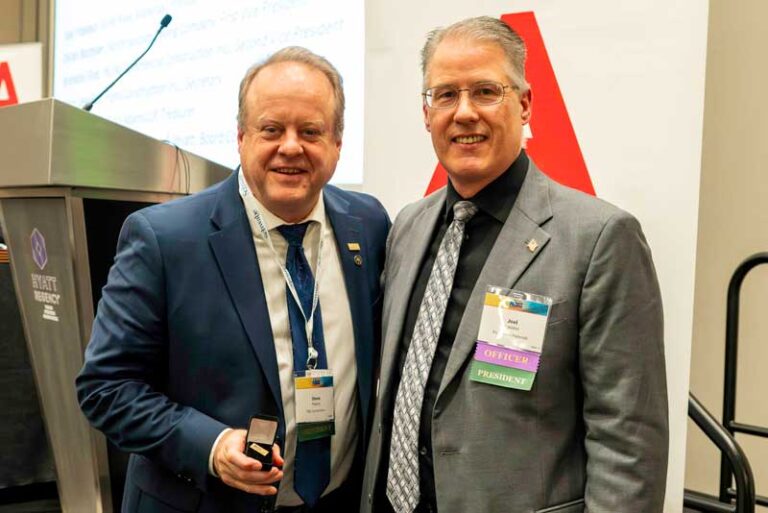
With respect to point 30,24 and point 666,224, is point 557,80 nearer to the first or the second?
point 666,224

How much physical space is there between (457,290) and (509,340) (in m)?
0.19

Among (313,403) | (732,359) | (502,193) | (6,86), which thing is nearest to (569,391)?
(502,193)

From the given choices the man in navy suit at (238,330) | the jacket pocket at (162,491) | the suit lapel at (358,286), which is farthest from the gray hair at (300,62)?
the jacket pocket at (162,491)

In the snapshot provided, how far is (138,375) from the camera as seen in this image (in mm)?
1364

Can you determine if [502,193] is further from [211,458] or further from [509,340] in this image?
[211,458]

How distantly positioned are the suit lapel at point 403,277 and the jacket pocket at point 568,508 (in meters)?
0.41

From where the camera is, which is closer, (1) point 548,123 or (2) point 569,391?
(2) point 569,391

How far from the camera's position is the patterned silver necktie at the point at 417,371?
1.31 meters

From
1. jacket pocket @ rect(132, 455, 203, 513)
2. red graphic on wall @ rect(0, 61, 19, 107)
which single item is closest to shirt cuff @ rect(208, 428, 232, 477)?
jacket pocket @ rect(132, 455, 203, 513)

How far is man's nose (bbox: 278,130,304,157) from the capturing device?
1367mm

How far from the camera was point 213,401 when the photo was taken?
4.49 ft

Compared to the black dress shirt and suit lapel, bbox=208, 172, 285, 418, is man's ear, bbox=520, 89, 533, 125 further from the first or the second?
suit lapel, bbox=208, 172, 285, 418

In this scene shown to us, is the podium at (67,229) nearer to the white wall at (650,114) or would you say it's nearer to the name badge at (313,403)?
the name badge at (313,403)

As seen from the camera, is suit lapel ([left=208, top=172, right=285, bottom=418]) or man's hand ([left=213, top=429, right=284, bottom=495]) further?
suit lapel ([left=208, top=172, right=285, bottom=418])
